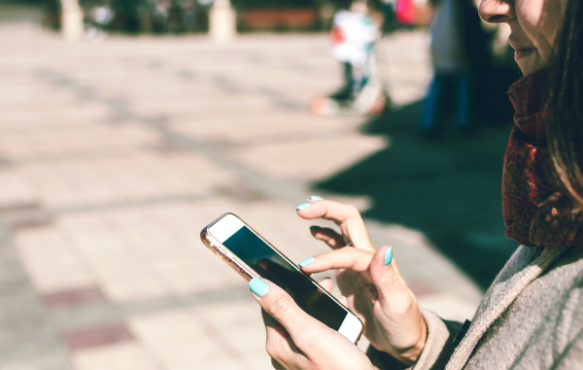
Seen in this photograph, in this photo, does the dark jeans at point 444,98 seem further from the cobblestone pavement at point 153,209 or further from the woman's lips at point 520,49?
the woman's lips at point 520,49

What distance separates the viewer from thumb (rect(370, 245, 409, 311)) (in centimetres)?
132

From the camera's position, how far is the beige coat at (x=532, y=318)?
821 millimetres

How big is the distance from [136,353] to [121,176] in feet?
10.4

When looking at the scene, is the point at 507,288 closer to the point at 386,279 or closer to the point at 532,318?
the point at 532,318

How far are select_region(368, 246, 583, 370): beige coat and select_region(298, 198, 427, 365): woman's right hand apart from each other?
10.5 inches

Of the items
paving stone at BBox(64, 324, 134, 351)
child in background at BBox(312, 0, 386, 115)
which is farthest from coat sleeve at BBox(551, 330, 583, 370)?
child in background at BBox(312, 0, 386, 115)

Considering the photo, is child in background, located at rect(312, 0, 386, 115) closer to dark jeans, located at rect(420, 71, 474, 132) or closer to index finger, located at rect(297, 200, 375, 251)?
dark jeans, located at rect(420, 71, 474, 132)

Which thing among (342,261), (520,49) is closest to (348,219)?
(342,261)

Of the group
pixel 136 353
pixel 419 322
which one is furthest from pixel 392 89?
pixel 419 322

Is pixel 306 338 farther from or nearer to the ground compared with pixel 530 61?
nearer to the ground

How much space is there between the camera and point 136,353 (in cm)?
319

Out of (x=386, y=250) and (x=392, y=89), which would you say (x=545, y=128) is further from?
(x=392, y=89)

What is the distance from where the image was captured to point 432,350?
1.41 m

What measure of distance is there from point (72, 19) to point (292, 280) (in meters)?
21.3
